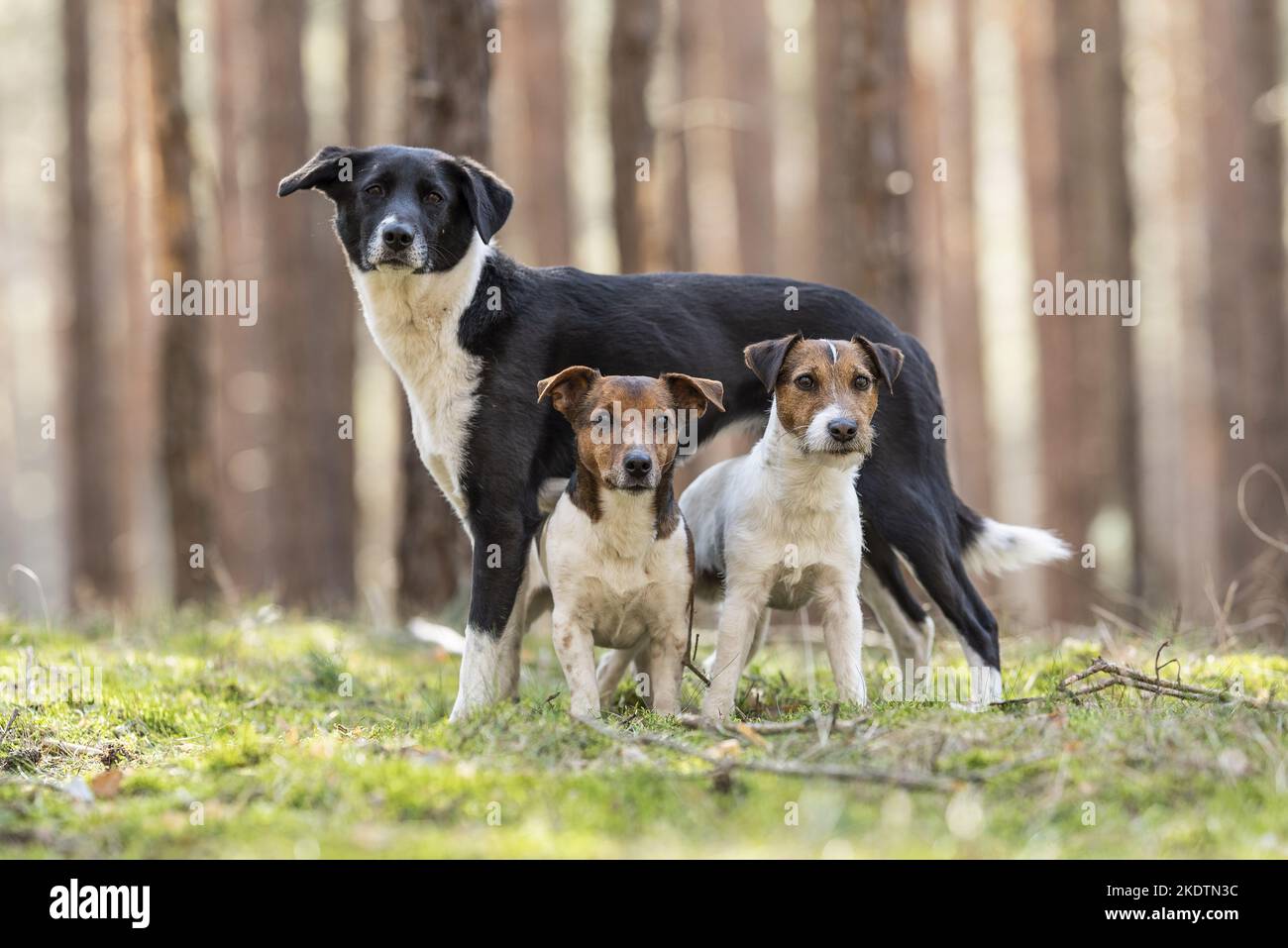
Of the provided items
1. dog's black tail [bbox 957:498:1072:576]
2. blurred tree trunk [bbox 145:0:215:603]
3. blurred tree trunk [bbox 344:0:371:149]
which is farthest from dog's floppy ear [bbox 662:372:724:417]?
blurred tree trunk [bbox 344:0:371:149]

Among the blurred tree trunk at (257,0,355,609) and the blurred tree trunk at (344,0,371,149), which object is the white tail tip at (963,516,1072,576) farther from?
the blurred tree trunk at (344,0,371,149)

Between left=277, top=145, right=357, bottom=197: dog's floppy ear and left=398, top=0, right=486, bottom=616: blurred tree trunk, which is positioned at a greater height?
left=398, top=0, right=486, bottom=616: blurred tree trunk

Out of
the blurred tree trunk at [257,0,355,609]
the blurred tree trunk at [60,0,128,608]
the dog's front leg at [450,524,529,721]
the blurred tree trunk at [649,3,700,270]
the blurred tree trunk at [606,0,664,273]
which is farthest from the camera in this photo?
the blurred tree trunk at [60,0,128,608]

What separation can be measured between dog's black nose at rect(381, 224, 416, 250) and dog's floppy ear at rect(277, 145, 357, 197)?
50 centimetres

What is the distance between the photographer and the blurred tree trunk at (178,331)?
42.5 feet

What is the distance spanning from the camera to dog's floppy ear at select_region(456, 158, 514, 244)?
6676 millimetres

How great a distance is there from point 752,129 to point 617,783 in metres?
21.5

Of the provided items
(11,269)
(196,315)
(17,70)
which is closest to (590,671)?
(196,315)

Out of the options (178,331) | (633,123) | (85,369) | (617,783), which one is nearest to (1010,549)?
(617,783)

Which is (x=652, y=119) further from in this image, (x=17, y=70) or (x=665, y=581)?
(x=17, y=70)

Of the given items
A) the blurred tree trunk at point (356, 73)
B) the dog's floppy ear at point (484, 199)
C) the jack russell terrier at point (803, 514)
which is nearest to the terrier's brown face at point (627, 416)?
the jack russell terrier at point (803, 514)

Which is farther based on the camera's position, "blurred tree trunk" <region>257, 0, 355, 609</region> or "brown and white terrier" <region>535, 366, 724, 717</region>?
"blurred tree trunk" <region>257, 0, 355, 609</region>

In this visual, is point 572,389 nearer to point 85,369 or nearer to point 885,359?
point 885,359
